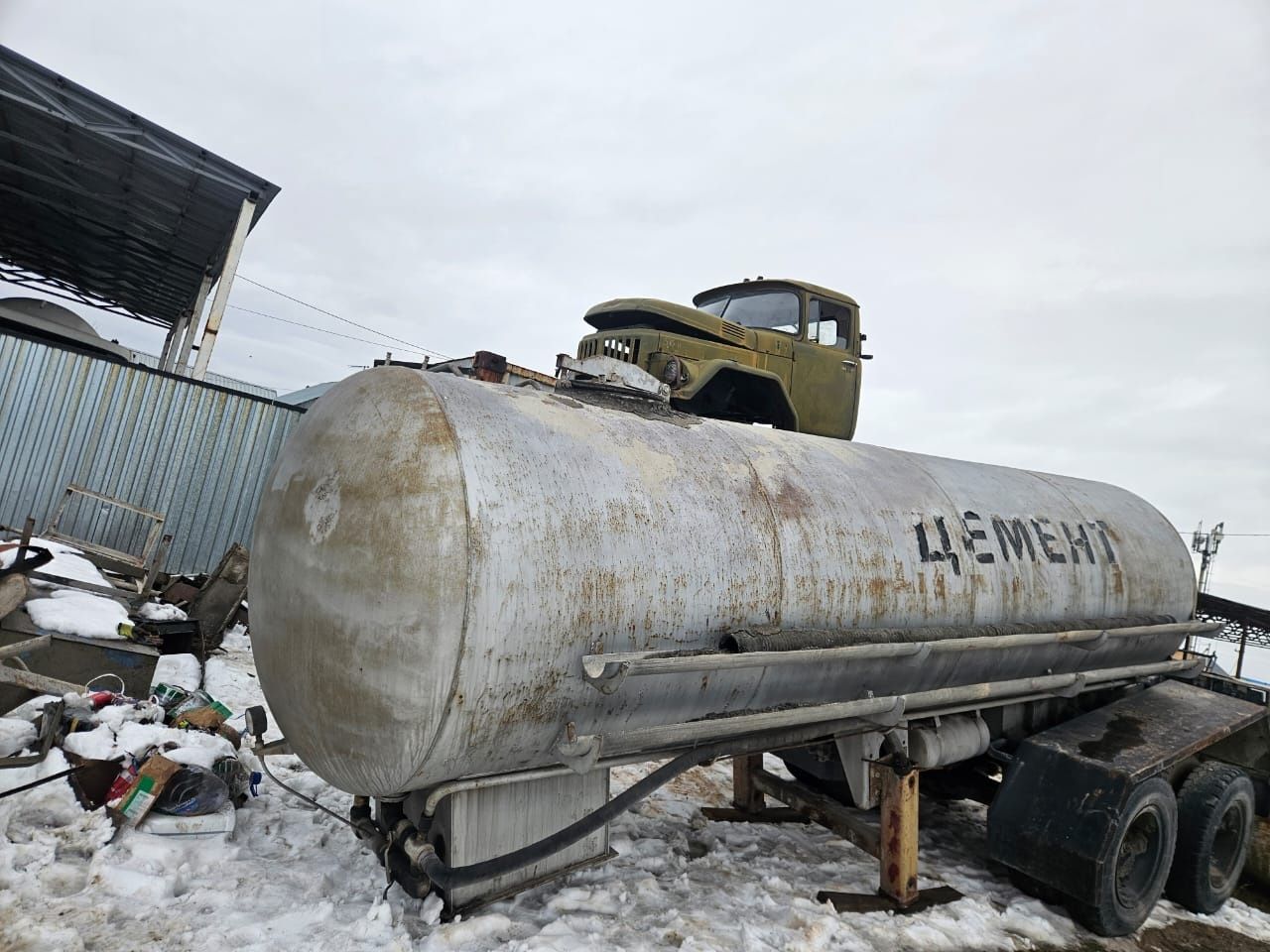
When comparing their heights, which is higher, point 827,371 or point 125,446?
point 827,371

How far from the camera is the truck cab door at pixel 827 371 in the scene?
6848 millimetres

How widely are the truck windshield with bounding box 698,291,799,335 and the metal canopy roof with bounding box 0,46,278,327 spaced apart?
868 cm

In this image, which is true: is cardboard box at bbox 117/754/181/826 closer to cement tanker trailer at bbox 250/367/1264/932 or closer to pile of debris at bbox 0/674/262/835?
pile of debris at bbox 0/674/262/835

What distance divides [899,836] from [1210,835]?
7.47 feet

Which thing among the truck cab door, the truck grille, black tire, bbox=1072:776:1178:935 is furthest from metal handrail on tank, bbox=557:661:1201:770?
the truck grille

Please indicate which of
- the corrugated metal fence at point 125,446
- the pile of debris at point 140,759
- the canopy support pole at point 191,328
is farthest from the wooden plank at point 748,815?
the canopy support pole at point 191,328

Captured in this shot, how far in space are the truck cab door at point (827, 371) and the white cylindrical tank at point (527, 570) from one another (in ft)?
9.70

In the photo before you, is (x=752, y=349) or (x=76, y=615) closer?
(x=76, y=615)

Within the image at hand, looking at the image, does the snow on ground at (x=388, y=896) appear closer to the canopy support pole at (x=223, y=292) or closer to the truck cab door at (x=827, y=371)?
the truck cab door at (x=827, y=371)

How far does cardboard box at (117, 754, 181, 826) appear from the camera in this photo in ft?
11.9

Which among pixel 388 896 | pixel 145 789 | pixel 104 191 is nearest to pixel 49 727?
pixel 145 789

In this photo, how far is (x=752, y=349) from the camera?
6.49m

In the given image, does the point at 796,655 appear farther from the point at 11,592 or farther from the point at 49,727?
the point at 11,592

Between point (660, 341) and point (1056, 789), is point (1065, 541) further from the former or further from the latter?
point (660, 341)
